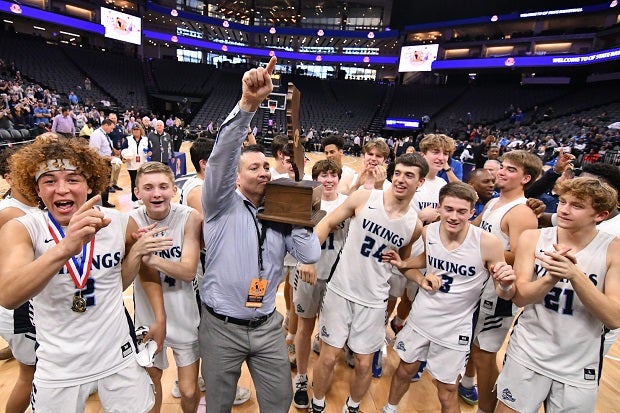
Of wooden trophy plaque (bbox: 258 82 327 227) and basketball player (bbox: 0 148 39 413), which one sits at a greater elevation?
wooden trophy plaque (bbox: 258 82 327 227)

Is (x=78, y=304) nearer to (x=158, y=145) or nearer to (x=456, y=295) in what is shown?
(x=456, y=295)

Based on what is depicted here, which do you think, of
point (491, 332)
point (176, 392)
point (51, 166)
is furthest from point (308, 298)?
point (51, 166)

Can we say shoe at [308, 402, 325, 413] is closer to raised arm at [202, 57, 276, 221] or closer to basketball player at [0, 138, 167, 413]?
basketball player at [0, 138, 167, 413]

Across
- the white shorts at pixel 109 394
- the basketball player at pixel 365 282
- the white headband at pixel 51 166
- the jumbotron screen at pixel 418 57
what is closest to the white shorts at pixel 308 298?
the basketball player at pixel 365 282

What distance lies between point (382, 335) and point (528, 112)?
28.6 metres

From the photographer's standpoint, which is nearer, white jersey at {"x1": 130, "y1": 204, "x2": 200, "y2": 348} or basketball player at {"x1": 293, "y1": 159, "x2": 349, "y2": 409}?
white jersey at {"x1": 130, "y1": 204, "x2": 200, "y2": 348}

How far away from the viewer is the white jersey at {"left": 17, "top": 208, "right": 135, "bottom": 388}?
1.70 metres

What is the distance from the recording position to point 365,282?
2.83 metres

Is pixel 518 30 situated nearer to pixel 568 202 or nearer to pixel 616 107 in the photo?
pixel 616 107

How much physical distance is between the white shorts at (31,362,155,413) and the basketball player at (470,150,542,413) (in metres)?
2.49

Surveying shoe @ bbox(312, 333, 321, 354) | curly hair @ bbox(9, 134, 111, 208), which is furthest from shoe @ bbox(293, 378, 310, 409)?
curly hair @ bbox(9, 134, 111, 208)

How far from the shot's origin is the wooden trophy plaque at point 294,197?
1810 mm

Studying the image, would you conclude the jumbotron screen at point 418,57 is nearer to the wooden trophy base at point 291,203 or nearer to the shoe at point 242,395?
the shoe at point 242,395

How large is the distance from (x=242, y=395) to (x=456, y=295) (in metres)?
2.01
